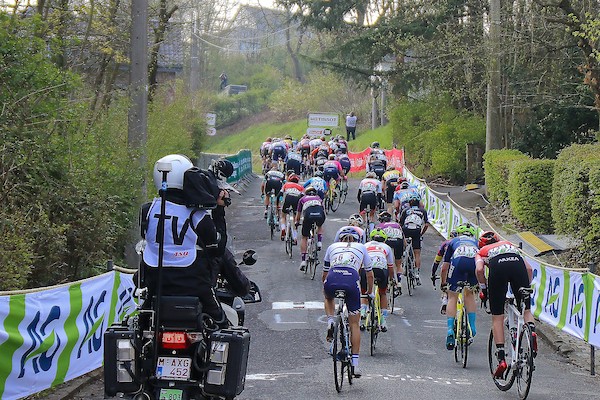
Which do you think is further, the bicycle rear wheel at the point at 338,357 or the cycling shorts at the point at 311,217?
the cycling shorts at the point at 311,217

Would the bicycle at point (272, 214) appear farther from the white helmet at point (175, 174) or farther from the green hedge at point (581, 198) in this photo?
the white helmet at point (175, 174)

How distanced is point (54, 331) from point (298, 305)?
8262 millimetres

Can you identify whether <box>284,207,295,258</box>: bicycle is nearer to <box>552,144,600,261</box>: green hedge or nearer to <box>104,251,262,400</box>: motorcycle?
<box>552,144,600,261</box>: green hedge

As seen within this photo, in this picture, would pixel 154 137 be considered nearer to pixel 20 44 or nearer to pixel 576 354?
pixel 20 44

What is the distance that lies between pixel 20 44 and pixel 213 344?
24.3 feet

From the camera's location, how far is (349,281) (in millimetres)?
12148

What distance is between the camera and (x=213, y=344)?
7352 millimetres

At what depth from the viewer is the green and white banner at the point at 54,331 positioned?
883 cm

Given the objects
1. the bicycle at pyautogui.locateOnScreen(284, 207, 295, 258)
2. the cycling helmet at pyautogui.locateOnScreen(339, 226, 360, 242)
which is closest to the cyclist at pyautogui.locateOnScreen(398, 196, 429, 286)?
the bicycle at pyautogui.locateOnScreen(284, 207, 295, 258)

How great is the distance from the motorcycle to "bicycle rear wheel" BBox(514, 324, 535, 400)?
15.0 ft

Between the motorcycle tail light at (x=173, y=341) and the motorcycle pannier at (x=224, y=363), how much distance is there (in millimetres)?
204

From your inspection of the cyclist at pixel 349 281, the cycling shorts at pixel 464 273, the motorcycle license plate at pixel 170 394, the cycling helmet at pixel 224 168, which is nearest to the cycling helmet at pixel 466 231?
the cycling shorts at pixel 464 273

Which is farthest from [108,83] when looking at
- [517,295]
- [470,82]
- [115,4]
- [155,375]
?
[155,375]

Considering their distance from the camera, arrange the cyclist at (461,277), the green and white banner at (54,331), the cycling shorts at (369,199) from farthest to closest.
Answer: the cycling shorts at (369,199) → the cyclist at (461,277) → the green and white banner at (54,331)
